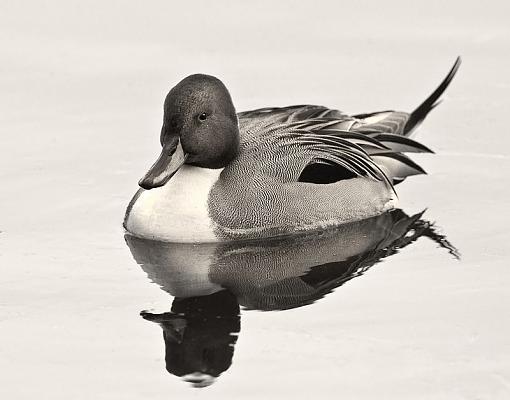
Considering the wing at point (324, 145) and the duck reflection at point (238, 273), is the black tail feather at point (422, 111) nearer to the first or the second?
the wing at point (324, 145)

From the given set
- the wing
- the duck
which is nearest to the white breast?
the duck

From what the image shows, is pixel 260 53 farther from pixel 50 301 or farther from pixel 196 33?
pixel 50 301

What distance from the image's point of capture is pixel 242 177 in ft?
36.5

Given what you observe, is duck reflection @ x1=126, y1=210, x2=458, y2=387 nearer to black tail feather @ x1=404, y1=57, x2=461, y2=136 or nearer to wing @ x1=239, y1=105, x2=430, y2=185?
wing @ x1=239, y1=105, x2=430, y2=185

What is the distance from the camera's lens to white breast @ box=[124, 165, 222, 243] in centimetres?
1096

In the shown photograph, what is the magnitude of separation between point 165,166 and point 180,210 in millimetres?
388

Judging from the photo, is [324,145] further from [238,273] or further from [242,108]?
[242,108]

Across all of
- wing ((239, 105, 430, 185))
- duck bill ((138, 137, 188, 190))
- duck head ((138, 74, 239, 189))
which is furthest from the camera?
wing ((239, 105, 430, 185))

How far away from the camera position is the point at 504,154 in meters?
12.9

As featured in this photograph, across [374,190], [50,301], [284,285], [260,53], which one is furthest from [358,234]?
[260,53]

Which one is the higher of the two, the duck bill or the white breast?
the duck bill

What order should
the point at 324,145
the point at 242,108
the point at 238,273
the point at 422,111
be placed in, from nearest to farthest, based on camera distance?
the point at 238,273 → the point at 324,145 → the point at 422,111 → the point at 242,108

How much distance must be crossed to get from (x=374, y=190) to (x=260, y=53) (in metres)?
3.71

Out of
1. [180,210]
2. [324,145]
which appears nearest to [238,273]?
[180,210]
